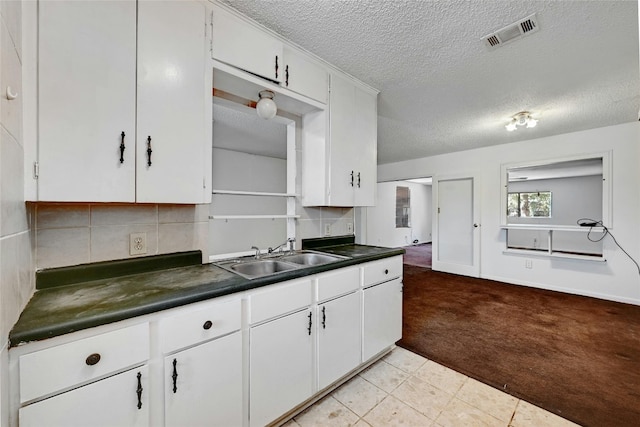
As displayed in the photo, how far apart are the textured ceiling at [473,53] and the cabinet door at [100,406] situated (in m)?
1.88

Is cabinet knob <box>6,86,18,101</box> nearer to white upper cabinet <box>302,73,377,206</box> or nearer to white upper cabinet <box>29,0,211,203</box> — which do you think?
white upper cabinet <box>29,0,211,203</box>

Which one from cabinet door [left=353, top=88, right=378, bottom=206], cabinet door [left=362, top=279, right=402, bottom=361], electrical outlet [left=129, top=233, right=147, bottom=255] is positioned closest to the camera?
electrical outlet [left=129, top=233, right=147, bottom=255]

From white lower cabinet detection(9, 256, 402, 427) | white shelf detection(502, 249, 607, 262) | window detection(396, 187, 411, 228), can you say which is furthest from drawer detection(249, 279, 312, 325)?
window detection(396, 187, 411, 228)

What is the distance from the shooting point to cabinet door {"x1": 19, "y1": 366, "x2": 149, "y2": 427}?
0.79 meters

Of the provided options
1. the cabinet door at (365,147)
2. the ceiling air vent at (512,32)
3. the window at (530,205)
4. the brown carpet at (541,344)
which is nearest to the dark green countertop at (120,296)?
the cabinet door at (365,147)

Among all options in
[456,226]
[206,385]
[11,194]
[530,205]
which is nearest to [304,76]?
[11,194]

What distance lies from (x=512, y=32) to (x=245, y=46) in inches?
66.4

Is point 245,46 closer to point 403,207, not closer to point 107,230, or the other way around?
point 107,230

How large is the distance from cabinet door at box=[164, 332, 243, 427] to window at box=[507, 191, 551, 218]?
475 centimetres

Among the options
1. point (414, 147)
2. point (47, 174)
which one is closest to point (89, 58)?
point (47, 174)

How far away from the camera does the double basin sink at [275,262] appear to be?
66.5 inches

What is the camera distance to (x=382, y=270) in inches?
78.4

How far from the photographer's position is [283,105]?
197 centimetres

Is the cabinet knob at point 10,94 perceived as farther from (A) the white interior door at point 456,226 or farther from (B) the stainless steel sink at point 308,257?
(A) the white interior door at point 456,226
